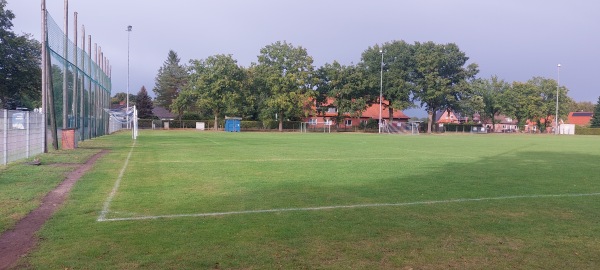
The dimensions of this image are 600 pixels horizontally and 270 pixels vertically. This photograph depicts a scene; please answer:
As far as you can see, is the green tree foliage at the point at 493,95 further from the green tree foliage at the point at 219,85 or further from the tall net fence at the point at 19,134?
the tall net fence at the point at 19,134

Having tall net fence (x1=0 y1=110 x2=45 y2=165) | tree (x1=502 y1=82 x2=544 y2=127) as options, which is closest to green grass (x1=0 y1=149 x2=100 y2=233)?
tall net fence (x1=0 y1=110 x2=45 y2=165)

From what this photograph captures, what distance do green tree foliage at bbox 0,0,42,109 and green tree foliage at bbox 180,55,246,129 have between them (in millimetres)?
24079

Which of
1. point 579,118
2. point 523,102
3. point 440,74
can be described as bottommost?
point 579,118

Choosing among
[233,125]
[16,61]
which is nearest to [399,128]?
[233,125]

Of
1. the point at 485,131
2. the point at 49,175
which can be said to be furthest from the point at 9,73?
the point at 485,131

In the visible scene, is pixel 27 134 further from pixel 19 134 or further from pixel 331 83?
pixel 331 83

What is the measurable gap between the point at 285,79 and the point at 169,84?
155ft

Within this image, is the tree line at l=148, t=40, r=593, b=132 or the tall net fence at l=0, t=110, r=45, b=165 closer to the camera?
the tall net fence at l=0, t=110, r=45, b=165

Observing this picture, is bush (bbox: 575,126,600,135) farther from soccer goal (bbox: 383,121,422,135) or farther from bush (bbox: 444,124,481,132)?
soccer goal (bbox: 383,121,422,135)

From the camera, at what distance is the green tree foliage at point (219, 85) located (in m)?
72.2

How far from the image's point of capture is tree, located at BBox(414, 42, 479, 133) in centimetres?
7631

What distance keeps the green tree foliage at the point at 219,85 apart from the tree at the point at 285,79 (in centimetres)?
423

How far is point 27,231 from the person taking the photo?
6.70m

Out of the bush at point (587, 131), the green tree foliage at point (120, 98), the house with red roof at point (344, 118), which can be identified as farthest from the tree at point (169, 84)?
the bush at point (587, 131)
